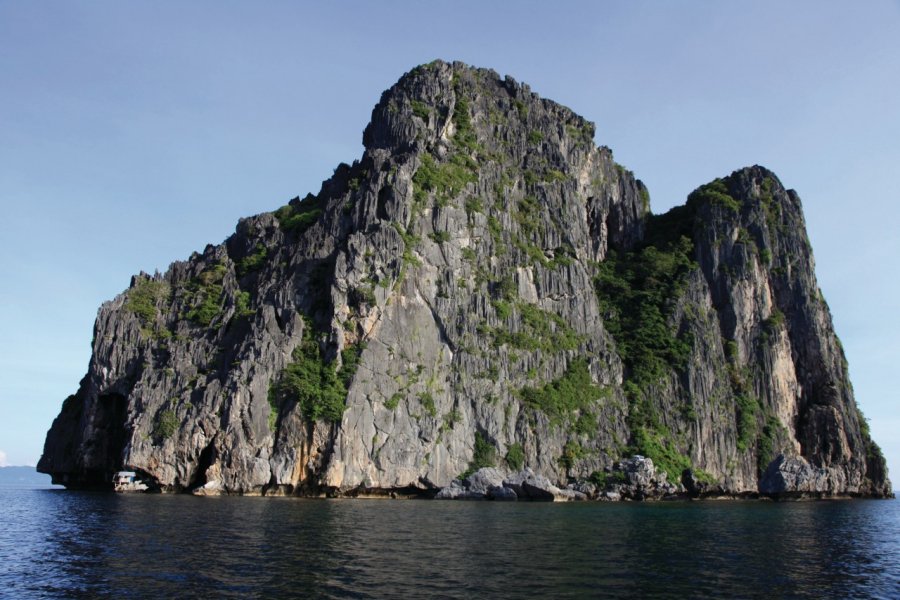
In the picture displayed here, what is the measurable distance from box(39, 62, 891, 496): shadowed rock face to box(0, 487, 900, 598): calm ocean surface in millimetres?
24678

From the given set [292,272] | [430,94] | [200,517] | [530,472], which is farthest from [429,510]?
[430,94]

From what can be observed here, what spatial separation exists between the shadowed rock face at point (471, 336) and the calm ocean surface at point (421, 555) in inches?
972

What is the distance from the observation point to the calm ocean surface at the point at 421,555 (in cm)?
2538

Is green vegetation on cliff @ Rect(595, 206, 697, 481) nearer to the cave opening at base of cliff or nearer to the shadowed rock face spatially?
the shadowed rock face

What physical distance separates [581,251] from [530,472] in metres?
48.5

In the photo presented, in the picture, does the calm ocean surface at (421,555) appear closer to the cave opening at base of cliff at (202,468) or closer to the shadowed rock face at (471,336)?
the cave opening at base of cliff at (202,468)

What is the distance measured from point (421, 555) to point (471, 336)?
62.1 m

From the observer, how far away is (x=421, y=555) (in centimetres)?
3253

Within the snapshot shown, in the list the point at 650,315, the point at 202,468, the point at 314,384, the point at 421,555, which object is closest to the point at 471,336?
the point at 314,384

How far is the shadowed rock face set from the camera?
79.5 metres

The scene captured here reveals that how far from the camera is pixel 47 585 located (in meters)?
24.8

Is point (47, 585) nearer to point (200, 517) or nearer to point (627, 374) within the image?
point (200, 517)

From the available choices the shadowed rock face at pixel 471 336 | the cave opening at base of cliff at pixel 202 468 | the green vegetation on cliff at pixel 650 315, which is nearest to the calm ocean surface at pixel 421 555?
the cave opening at base of cliff at pixel 202 468

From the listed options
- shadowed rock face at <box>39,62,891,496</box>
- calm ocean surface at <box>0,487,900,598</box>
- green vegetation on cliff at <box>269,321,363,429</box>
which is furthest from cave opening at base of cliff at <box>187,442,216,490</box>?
calm ocean surface at <box>0,487,900,598</box>
